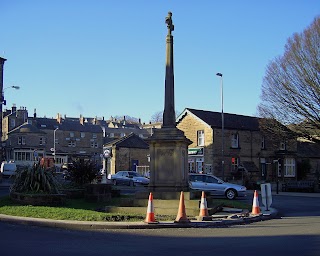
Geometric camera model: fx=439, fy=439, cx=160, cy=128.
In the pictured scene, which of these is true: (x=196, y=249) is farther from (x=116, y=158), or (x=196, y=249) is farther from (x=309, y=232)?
→ (x=116, y=158)

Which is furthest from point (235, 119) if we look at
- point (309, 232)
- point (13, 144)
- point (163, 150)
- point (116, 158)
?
point (13, 144)

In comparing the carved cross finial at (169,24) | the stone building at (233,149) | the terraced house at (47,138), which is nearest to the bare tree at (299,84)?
the stone building at (233,149)

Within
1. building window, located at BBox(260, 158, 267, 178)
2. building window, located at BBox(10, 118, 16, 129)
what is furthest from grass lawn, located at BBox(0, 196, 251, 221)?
building window, located at BBox(10, 118, 16, 129)

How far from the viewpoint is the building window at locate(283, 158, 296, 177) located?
48188 millimetres

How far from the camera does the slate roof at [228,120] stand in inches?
1737

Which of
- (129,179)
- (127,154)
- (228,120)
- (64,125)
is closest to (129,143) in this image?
(127,154)

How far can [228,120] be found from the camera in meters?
45.8

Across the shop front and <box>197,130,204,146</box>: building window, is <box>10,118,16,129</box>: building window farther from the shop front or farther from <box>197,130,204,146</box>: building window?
<box>197,130,204,146</box>: building window

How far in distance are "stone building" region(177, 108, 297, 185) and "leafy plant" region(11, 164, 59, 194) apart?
25899 mm

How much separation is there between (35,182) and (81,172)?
451cm

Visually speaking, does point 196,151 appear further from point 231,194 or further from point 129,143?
point 231,194

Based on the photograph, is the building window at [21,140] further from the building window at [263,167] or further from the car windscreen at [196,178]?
the car windscreen at [196,178]

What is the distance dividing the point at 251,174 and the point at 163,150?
96.1 feet

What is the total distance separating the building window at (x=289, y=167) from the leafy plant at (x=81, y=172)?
31.3 m
